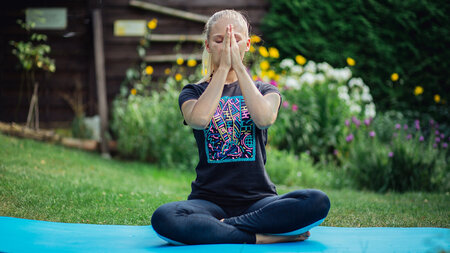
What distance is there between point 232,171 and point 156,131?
3.76 metres

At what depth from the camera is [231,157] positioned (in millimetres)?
2596

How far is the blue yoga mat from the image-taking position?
2.31m

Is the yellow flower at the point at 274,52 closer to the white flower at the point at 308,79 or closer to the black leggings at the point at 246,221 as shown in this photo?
the white flower at the point at 308,79

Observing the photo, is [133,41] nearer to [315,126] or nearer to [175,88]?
[175,88]

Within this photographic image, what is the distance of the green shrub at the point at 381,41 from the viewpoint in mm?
6852

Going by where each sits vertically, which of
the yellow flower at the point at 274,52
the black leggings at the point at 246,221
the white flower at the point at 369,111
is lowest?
the black leggings at the point at 246,221

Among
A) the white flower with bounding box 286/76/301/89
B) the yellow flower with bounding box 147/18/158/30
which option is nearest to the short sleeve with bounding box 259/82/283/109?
the white flower with bounding box 286/76/301/89

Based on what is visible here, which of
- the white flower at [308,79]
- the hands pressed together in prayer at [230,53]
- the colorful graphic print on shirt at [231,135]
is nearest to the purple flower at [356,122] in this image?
the white flower at [308,79]

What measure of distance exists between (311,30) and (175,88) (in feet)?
7.35

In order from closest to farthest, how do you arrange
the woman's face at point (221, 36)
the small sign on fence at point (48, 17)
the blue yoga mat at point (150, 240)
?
the blue yoga mat at point (150, 240)
the woman's face at point (221, 36)
the small sign on fence at point (48, 17)

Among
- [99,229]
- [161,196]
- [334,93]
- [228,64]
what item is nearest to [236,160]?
[228,64]

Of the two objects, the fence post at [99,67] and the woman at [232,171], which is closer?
the woman at [232,171]

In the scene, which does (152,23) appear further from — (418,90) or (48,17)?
(418,90)

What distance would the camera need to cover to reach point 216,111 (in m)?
2.69
